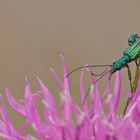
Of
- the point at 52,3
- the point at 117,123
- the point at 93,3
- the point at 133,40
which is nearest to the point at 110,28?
the point at 93,3

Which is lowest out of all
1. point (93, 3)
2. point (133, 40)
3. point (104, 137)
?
point (104, 137)

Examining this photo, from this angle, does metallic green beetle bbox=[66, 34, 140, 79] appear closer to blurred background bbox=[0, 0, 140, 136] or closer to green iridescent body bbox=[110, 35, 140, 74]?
green iridescent body bbox=[110, 35, 140, 74]

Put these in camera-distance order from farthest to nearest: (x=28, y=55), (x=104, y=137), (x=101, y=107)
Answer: (x=28, y=55) → (x=101, y=107) → (x=104, y=137)

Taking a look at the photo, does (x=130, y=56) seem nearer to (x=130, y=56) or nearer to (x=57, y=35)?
(x=130, y=56)

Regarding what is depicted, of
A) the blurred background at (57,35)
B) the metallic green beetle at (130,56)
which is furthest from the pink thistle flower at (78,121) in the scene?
the blurred background at (57,35)

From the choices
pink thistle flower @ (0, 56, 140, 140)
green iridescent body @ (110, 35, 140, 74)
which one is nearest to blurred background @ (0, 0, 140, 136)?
green iridescent body @ (110, 35, 140, 74)

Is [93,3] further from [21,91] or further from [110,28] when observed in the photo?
[21,91]

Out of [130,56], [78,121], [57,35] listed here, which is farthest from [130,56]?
[57,35]

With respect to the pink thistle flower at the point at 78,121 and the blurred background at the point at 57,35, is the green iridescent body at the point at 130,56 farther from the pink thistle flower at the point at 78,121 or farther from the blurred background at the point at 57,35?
the blurred background at the point at 57,35
